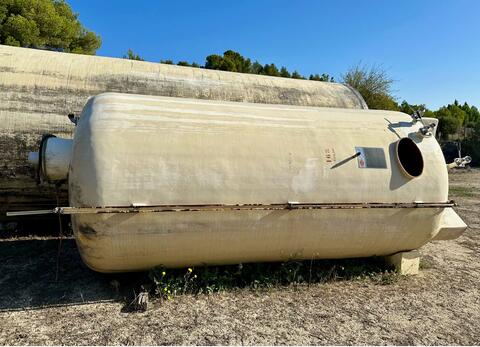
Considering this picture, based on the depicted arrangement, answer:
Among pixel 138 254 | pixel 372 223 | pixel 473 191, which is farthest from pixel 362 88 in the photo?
pixel 138 254

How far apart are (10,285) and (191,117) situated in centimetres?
303

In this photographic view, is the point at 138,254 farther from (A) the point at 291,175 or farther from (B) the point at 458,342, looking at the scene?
(B) the point at 458,342

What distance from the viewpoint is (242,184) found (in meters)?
4.14

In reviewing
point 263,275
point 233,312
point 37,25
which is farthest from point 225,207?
point 37,25

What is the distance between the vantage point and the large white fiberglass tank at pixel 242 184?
12.6 feet

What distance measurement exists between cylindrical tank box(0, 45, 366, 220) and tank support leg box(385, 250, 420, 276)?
3780mm

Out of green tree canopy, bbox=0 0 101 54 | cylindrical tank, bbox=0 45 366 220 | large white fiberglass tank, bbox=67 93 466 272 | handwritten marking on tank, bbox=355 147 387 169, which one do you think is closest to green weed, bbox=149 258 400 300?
large white fiberglass tank, bbox=67 93 466 272

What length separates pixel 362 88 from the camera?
23.6m

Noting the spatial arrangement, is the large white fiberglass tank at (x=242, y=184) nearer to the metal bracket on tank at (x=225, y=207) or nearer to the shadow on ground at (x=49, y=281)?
the metal bracket on tank at (x=225, y=207)

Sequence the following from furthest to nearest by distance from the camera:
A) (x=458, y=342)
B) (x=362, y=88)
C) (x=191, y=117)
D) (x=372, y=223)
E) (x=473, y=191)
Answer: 1. (x=362, y=88)
2. (x=473, y=191)
3. (x=372, y=223)
4. (x=191, y=117)
5. (x=458, y=342)

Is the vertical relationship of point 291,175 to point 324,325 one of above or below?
above

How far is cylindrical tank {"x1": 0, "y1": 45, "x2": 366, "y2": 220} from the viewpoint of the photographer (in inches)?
224

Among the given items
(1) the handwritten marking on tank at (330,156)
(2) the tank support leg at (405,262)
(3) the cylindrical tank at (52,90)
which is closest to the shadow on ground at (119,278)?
(2) the tank support leg at (405,262)

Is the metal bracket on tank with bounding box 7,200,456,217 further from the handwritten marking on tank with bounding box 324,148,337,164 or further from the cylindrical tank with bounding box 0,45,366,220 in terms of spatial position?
the cylindrical tank with bounding box 0,45,366,220
